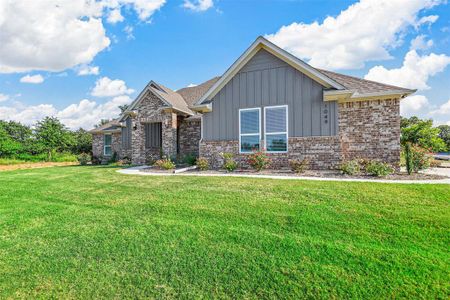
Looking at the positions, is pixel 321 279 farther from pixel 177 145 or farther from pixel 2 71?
pixel 2 71

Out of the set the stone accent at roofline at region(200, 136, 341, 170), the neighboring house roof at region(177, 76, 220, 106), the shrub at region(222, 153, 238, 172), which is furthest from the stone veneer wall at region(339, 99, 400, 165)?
the neighboring house roof at region(177, 76, 220, 106)

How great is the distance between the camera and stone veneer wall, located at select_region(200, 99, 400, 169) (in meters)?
9.48

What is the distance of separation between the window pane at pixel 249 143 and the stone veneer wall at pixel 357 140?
3.06ft

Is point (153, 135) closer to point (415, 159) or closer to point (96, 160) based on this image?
point (96, 160)

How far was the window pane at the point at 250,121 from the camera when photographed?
420 inches

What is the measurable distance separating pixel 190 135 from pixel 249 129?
5530 millimetres

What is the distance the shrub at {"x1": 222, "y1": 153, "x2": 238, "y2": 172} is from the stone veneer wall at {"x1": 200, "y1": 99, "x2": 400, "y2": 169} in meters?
1.83

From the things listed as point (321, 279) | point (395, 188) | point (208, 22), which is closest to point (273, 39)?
point (208, 22)

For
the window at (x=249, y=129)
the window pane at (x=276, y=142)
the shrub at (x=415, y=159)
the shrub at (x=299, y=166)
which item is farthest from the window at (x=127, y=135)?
the shrub at (x=415, y=159)

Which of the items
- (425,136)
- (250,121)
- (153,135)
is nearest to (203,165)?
(250,121)

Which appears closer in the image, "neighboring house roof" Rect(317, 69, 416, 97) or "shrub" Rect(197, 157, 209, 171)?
"neighboring house roof" Rect(317, 69, 416, 97)

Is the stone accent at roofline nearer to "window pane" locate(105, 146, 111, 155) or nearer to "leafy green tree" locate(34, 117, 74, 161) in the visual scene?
"window pane" locate(105, 146, 111, 155)

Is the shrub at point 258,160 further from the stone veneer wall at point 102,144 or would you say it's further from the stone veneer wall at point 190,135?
the stone veneer wall at point 102,144

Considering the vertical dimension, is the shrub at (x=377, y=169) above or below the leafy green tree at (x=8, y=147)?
below
